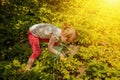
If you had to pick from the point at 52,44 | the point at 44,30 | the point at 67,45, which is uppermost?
the point at 44,30

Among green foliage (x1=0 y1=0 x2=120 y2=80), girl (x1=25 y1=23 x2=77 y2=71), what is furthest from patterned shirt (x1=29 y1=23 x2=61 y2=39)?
green foliage (x1=0 y1=0 x2=120 y2=80)

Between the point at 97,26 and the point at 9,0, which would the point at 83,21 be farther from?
the point at 9,0

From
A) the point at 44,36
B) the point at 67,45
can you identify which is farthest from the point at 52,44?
the point at 67,45

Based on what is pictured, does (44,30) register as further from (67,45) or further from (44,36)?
(67,45)

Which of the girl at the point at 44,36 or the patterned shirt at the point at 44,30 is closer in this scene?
the girl at the point at 44,36

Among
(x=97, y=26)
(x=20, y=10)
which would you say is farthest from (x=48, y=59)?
(x=20, y=10)

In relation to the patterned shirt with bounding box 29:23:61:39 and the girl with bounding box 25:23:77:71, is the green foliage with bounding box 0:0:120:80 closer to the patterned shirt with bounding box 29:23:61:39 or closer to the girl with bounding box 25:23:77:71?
the girl with bounding box 25:23:77:71

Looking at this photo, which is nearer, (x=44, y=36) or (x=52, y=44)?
(x=52, y=44)

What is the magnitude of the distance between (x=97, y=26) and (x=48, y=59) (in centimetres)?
214

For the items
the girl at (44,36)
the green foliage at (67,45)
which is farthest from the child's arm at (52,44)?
the green foliage at (67,45)

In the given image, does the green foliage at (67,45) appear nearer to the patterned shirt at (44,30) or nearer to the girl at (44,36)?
the girl at (44,36)

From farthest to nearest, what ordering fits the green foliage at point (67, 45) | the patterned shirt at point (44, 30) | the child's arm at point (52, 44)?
the green foliage at point (67, 45) → the patterned shirt at point (44, 30) → the child's arm at point (52, 44)

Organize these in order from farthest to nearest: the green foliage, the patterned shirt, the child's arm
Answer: the green foliage
the patterned shirt
the child's arm

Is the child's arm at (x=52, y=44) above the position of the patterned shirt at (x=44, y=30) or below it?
below
